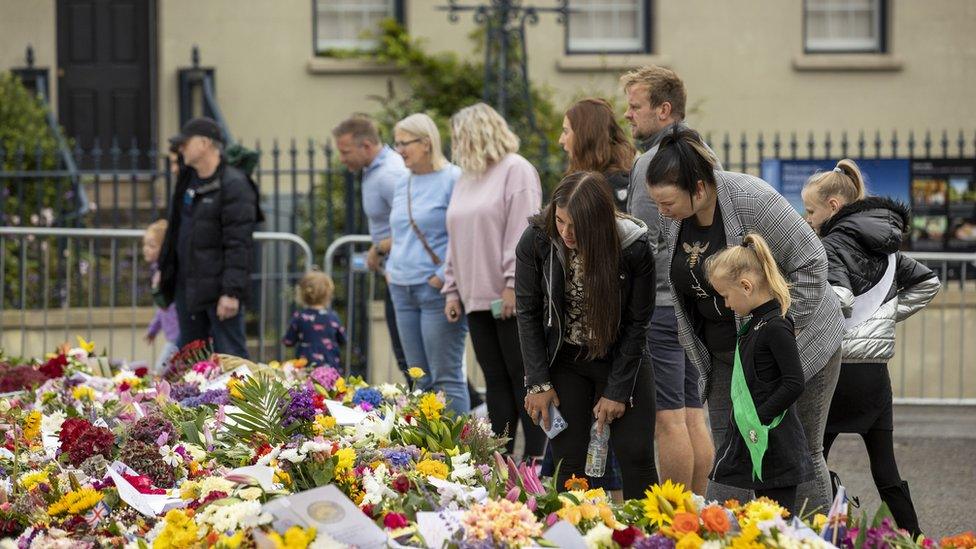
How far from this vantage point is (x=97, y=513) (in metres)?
4.09

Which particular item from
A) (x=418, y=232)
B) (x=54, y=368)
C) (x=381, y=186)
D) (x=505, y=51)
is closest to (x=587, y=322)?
(x=418, y=232)

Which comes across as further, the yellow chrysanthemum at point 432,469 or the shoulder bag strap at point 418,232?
the shoulder bag strap at point 418,232

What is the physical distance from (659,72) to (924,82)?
1047 cm

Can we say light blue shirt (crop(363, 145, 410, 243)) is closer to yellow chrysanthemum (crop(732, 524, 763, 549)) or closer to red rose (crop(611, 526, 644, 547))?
red rose (crop(611, 526, 644, 547))

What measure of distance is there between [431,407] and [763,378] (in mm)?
1163

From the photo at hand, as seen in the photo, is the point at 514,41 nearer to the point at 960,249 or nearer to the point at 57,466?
the point at 960,249

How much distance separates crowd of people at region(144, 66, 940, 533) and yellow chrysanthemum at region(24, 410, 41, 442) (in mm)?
1802

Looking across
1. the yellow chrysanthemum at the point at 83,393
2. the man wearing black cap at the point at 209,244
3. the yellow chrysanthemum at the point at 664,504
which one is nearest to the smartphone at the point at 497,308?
the yellow chrysanthemum at the point at 83,393

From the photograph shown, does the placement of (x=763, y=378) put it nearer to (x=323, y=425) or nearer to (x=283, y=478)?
(x=323, y=425)

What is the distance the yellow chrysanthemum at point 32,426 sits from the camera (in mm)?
5137

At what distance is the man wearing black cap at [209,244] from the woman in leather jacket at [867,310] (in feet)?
12.1

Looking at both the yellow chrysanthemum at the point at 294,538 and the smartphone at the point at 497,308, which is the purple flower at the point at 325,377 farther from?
the yellow chrysanthemum at the point at 294,538

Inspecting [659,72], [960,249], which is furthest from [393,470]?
[960,249]

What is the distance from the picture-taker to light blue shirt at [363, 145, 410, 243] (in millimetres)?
8266
